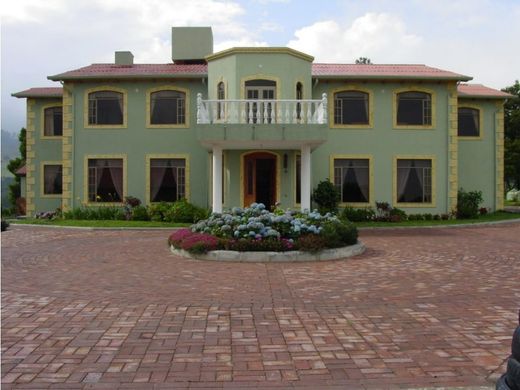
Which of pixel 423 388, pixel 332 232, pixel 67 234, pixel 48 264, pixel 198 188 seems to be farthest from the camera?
pixel 198 188

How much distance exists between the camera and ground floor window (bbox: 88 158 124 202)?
2220 cm

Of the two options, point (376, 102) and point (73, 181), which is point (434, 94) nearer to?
point (376, 102)

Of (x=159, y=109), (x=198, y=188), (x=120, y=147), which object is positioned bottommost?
(x=198, y=188)

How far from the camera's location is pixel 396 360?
183 inches

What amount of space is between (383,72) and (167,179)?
1055cm

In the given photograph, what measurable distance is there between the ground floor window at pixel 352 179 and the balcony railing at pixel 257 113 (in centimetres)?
547

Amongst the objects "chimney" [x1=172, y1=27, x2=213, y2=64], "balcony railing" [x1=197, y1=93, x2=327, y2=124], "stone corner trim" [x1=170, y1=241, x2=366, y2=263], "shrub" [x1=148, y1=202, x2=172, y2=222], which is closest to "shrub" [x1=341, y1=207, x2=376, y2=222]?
"balcony railing" [x1=197, y1=93, x2=327, y2=124]

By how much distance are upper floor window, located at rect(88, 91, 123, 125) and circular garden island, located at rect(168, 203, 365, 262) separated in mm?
11571

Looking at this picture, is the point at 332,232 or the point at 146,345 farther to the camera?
the point at 332,232

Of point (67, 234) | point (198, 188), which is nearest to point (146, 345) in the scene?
point (67, 234)

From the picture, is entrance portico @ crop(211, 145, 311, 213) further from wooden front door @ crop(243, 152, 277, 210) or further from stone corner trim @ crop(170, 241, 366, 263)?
stone corner trim @ crop(170, 241, 366, 263)

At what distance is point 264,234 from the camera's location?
443 inches

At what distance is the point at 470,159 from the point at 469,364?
21.6 metres

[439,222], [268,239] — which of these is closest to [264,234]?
[268,239]
